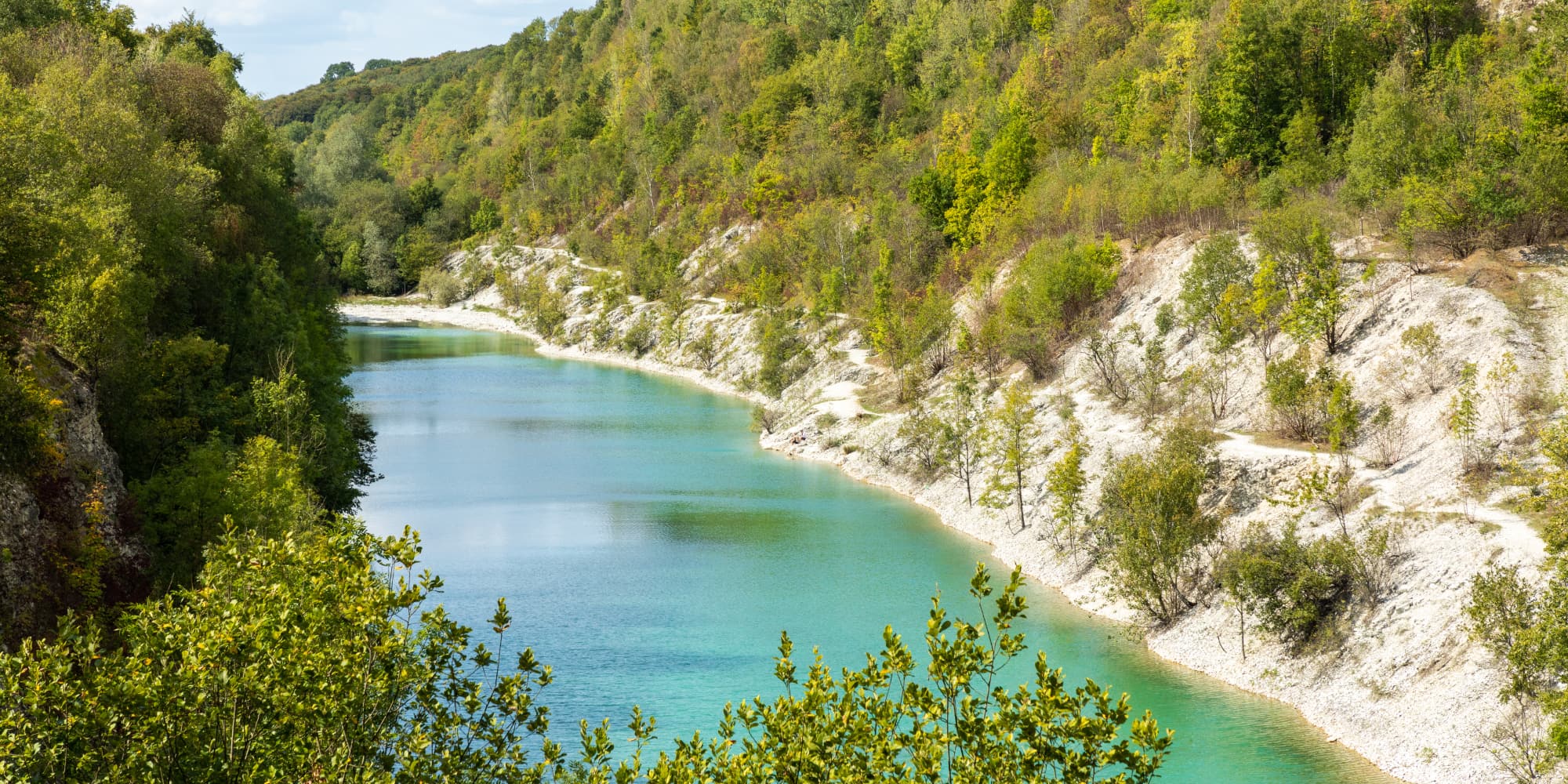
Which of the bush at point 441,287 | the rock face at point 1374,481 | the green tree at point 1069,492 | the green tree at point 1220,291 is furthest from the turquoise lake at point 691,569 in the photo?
the bush at point 441,287

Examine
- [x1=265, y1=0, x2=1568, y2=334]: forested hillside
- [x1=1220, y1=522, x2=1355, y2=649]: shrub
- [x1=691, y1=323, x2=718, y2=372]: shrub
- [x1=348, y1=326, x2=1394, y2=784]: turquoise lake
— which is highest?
[x1=265, y1=0, x2=1568, y2=334]: forested hillside

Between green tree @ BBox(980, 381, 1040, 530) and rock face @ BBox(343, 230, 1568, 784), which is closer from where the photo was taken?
rock face @ BBox(343, 230, 1568, 784)

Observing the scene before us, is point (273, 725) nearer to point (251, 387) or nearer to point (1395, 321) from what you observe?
point (251, 387)

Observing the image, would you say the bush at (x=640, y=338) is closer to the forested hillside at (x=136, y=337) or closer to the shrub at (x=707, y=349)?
the shrub at (x=707, y=349)

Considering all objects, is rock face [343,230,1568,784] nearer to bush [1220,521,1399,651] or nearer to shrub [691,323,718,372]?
bush [1220,521,1399,651]

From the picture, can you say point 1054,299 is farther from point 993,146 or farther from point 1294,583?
point 1294,583

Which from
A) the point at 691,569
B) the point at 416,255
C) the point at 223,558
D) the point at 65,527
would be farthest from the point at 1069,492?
the point at 416,255

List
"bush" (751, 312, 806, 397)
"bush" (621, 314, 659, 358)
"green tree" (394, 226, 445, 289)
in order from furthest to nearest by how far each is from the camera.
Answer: "green tree" (394, 226, 445, 289)
"bush" (621, 314, 659, 358)
"bush" (751, 312, 806, 397)

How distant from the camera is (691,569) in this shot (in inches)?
1972

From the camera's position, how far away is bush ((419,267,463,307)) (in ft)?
561

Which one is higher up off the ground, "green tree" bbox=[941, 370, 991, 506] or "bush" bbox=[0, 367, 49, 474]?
"bush" bbox=[0, 367, 49, 474]

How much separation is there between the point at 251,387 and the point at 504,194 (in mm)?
142924

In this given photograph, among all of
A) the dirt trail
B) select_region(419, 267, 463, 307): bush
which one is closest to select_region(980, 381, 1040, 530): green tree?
the dirt trail

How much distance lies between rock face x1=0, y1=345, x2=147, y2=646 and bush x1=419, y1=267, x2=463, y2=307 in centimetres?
13735
